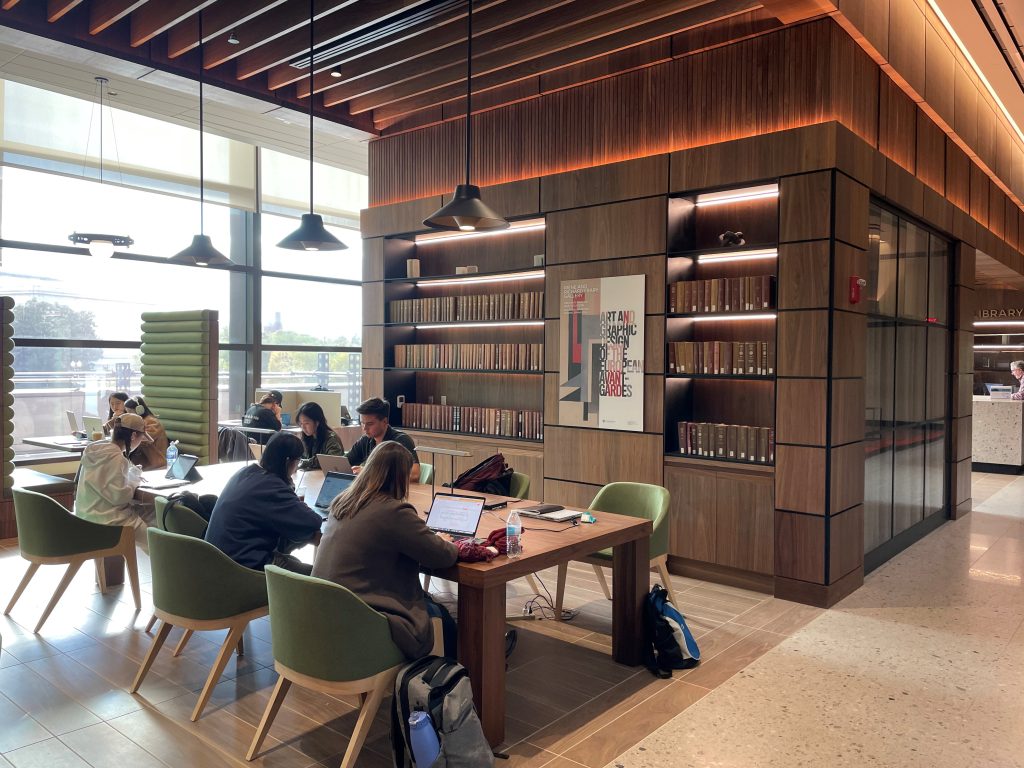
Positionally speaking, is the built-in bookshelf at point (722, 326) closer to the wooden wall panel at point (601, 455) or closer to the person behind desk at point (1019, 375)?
the wooden wall panel at point (601, 455)

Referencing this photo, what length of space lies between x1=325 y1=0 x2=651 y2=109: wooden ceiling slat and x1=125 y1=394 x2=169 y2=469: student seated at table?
3438 mm

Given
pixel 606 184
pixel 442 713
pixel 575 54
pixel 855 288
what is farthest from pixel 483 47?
pixel 442 713

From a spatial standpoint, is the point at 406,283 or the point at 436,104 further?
the point at 406,283

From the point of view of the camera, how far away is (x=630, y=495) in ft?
16.1

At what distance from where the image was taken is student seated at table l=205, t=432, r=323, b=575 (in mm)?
3678

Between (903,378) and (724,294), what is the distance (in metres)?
2.29

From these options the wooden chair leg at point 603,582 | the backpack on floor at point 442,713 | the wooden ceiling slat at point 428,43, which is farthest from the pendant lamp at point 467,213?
the backpack on floor at point 442,713

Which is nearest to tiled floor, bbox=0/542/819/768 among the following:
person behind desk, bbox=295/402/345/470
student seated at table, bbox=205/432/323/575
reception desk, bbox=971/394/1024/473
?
student seated at table, bbox=205/432/323/575

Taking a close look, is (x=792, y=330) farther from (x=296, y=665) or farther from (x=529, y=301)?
(x=296, y=665)

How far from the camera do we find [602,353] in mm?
6160

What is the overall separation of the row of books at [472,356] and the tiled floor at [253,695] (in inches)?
95.7

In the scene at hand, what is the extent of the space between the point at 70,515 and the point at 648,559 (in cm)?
345

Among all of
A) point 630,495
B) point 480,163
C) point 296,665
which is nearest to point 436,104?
point 480,163

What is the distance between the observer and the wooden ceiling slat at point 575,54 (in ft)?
17.5
